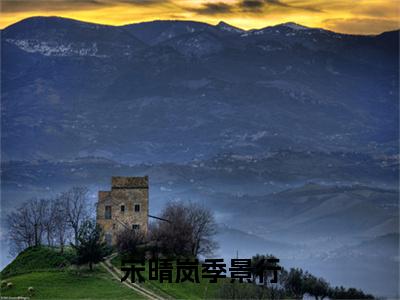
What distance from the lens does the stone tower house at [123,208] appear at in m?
122

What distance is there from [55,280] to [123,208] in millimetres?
15141

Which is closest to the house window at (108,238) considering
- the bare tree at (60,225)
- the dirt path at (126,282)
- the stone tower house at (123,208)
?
the stone tower house at (123,208)

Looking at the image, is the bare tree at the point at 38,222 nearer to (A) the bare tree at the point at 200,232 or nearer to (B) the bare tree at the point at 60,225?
(B) the bare tree at the point at 60,225

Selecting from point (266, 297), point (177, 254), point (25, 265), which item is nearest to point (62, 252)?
point (25, 265)

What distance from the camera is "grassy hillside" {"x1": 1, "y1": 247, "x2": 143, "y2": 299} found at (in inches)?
4011

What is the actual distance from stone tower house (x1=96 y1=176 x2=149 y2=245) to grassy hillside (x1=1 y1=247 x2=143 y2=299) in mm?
5853

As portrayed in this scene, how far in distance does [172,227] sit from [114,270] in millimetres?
11148

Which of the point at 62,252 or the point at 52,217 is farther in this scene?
the point at 52,217

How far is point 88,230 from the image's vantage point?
11169 centimetres

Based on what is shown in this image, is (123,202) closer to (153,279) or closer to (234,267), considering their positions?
(153,279)

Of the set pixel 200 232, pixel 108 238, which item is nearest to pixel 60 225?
pixel 108 238

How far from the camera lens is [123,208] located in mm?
121938

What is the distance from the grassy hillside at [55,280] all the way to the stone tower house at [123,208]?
5.85 metres

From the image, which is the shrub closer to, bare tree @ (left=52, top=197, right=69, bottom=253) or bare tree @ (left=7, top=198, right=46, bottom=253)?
bare tree @ (left=52, top=197, right=69, bottom=253)
